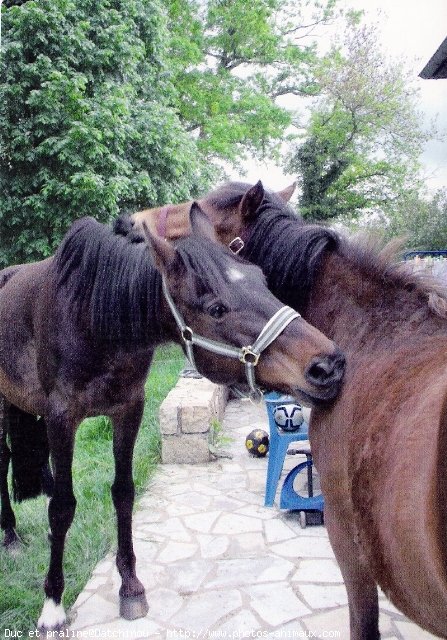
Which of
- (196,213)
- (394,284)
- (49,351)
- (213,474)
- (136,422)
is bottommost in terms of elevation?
(213,474)

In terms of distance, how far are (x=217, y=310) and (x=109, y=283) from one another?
68 centimetres

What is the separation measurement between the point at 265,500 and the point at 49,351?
2227 millimetres

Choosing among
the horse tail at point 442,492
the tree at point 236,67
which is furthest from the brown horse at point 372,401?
the tree at point 236,67

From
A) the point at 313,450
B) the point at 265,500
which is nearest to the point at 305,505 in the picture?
the point at 265,500

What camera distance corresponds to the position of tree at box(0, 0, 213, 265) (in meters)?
7.34

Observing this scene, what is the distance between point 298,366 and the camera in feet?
5.53

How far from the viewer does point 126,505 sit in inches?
112

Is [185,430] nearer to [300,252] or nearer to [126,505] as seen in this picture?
[126,505]

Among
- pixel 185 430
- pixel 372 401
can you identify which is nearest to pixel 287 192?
pixel 372 401

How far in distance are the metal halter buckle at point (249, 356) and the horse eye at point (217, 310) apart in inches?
5.7

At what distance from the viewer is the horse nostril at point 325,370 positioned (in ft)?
5.38

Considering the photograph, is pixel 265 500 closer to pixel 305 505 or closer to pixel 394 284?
pixel 305 505

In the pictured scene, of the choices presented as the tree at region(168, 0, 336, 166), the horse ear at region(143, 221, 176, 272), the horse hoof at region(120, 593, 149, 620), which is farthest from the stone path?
the tree at region(168, 0, 336, 166)

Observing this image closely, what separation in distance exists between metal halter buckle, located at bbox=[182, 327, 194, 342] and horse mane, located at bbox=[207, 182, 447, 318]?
16.4 inches
